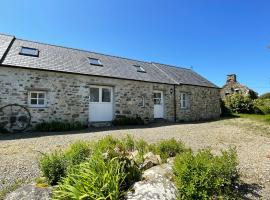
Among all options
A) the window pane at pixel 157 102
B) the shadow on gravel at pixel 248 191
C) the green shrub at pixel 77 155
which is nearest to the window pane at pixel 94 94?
the window pane at pixel 157 102

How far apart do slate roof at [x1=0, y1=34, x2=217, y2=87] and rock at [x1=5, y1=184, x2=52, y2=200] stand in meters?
8.30

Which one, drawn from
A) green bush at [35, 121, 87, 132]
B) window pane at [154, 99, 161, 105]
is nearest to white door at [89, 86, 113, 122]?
green bush at [35, 121, 87, 132]

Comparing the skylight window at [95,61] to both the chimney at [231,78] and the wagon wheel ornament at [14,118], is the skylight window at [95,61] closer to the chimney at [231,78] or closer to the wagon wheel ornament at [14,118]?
the wagon wheel ornament at [14,118]

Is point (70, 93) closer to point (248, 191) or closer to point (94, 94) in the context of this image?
point (94, 94)

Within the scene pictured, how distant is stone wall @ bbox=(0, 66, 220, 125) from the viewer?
10.4m

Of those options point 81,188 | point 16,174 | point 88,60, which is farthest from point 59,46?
point 81,188

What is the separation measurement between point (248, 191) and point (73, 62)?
11.7 m

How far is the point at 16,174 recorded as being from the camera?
452 cm

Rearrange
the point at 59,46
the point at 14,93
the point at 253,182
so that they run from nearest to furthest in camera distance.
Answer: the point at 253,182 → the point at 14,93 → the point at 59,46

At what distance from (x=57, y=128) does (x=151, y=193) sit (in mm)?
8549

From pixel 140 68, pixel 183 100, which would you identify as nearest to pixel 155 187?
pixel 140 68

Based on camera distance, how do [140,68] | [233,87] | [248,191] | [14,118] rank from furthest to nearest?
[233,87], [140,68], [14,118], [248,191]

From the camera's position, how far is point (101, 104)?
1296 centimetres

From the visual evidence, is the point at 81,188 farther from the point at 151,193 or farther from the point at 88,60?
the point at 88,60
